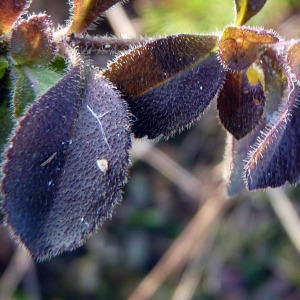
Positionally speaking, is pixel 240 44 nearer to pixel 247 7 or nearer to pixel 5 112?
pixel 247 7

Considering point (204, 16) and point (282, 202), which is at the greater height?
point (204, 16)

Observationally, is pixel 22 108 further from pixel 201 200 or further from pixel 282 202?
pixel 201 200

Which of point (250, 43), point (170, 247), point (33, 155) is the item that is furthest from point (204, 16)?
point (33, 155)

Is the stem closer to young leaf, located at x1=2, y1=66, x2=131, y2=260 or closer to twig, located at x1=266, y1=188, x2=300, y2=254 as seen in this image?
young leaf, located at x1=2, y1=66, x2=131, y2=260

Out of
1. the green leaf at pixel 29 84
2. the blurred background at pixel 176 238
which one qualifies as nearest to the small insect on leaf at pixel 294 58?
the green leaf at pixel 29 84

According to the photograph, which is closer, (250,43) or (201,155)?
(250,43)

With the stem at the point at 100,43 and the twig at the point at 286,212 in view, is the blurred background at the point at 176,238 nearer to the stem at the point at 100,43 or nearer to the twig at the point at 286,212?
the twig at the point at 286,212
